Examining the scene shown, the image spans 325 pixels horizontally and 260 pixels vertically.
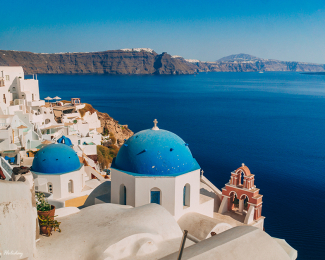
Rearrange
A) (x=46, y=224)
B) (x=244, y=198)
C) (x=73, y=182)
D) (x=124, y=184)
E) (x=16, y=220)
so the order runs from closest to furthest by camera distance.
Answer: (x=16, y=220) → (x=46, y=224) → (x=124, y=184) → (x=73, y=182) → (x=244, y=198)

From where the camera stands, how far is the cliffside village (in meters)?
6.74

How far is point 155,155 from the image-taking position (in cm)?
1257

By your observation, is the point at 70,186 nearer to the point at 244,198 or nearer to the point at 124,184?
the point at 124,184

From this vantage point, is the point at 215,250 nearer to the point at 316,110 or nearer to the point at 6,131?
the point at 6,131

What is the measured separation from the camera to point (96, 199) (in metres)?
14.3

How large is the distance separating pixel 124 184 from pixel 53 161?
5.55 meters

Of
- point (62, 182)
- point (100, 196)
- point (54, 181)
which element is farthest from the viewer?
point (62, 182)

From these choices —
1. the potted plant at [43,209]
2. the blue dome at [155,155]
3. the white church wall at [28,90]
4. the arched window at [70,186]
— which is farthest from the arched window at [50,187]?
the white church wall at [28,90]

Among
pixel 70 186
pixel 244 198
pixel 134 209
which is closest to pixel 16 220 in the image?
pixel 134 209

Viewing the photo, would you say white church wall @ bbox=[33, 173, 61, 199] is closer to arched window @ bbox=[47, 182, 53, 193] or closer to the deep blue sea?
arched window @ bbox=[47, 182, 53, 193]

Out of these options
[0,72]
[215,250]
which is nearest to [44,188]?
[215,250]

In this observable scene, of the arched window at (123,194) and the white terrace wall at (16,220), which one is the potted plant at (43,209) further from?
the arched window at (123,194)

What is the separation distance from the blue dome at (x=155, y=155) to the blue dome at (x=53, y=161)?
4.58 meters

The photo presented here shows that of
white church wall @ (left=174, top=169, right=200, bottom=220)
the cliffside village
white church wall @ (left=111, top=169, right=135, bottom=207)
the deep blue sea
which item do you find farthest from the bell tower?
the deep blue sea
